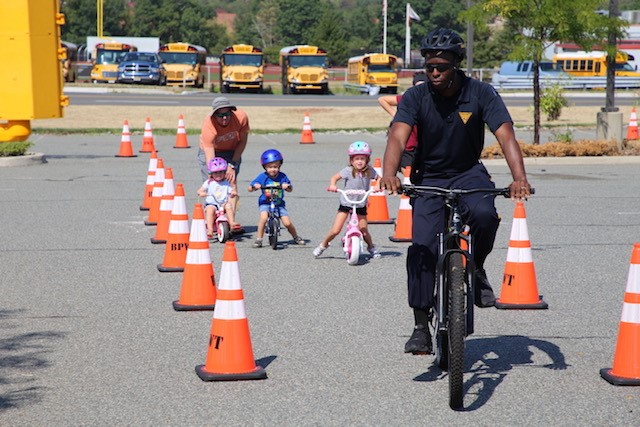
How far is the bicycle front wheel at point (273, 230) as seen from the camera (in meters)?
11.8

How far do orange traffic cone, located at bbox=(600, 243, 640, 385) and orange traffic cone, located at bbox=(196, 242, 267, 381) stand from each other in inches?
81.1

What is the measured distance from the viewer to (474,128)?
A: 262 inches

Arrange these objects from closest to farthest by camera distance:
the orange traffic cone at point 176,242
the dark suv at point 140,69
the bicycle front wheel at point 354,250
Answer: the orange traffic cone at point 176,242, the bicycle front wheel at point 354,250, the dark suv at point 140,69

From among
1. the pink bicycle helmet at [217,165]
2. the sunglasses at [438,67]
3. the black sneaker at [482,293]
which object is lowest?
the black sneaker at [482,293]

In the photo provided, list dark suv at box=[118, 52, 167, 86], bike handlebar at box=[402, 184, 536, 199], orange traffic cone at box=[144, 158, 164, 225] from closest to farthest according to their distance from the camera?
1. bike handlebar at box=[402, 184, 536, 199]
2. orange traffic cone at box=[144, 158, 164, 225]
3. dark suv at box=[118, 52, 167, 86]

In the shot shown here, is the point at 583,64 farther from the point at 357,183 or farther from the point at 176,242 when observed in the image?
the point at 176,242

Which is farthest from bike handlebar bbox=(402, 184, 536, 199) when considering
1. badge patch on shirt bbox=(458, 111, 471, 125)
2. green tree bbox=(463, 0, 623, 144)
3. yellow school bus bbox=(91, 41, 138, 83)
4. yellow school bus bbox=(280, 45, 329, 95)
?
yellow school bus bbox=(91, 41, 138, 83)

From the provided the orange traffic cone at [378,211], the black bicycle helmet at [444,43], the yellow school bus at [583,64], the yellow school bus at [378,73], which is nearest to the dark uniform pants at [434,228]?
the black bicycle helmet at [444,43]

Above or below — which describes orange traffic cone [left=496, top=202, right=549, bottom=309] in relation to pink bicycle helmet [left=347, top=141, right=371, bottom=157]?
below

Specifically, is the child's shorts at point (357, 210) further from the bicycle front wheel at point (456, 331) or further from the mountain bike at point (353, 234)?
the bicycle front wheel at point (456, 331)

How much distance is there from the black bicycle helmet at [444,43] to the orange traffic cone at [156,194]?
7533mm

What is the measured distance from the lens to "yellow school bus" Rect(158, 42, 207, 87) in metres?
57.8

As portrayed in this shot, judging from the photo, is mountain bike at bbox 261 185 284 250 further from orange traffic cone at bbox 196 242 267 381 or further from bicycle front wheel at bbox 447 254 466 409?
bicycle front wheel at bbox 447 254 466 409

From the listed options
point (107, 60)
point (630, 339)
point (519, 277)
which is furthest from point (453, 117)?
point (107, 60)
